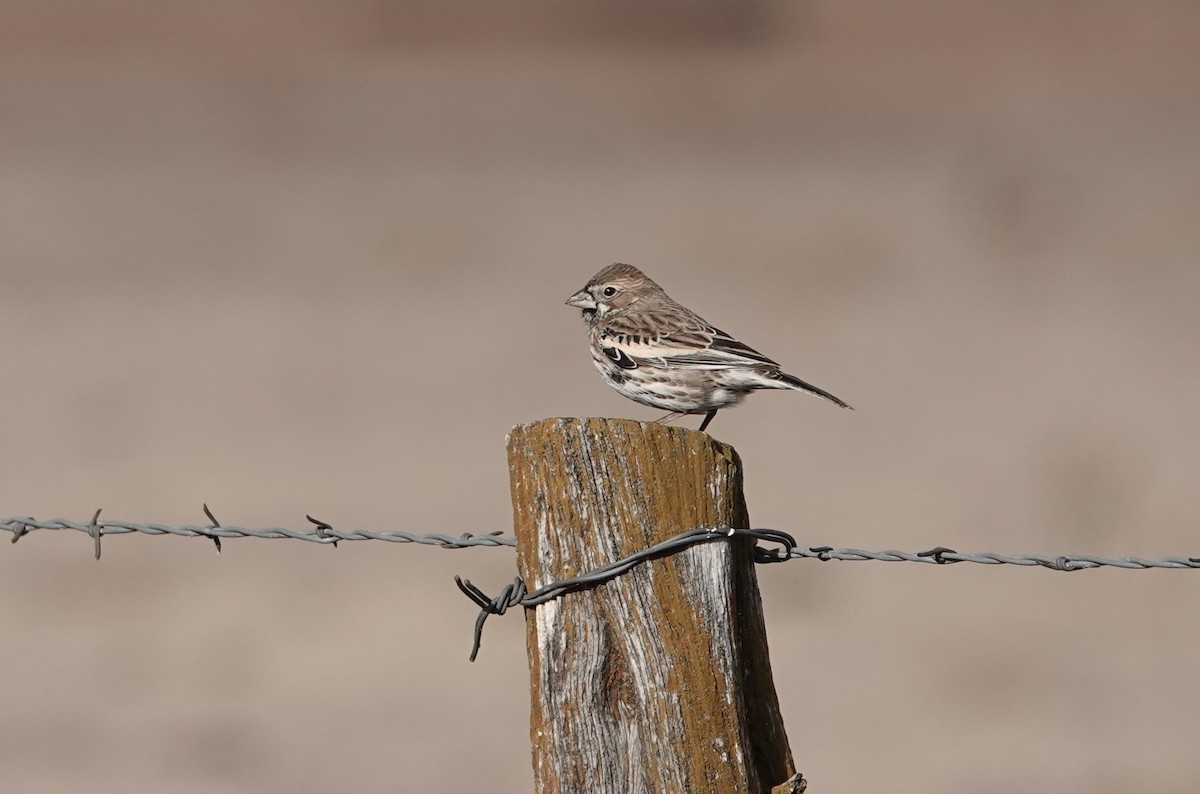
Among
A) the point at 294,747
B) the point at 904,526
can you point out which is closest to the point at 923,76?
the point at 904,526

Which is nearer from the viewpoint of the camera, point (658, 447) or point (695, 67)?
point (658, 447)

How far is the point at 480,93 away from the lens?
890 inches

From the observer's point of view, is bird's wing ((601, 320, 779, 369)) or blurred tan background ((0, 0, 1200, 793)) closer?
bird's wing ((601, 320, 779, 369))

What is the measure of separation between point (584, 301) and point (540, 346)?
7.94m

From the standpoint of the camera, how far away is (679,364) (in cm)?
757

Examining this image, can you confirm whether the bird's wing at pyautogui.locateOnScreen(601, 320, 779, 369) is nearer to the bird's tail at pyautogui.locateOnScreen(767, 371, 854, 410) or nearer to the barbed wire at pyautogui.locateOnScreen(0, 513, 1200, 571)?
the bird's tail at pyautogui.locateOnScreen(767, 371, 854, 410)

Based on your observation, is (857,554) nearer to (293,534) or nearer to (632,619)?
(632,619)

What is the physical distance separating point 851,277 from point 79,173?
9.01 m

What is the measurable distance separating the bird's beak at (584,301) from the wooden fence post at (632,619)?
4.92 metres

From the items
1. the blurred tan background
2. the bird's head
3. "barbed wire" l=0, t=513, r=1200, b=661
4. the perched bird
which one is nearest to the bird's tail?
the perched bird

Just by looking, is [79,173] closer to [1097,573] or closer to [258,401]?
[258,401]

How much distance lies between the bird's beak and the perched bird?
68 centimetres

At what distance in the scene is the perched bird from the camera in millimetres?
7438

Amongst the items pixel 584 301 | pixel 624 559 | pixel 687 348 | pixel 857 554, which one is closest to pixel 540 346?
pixel 584 301
